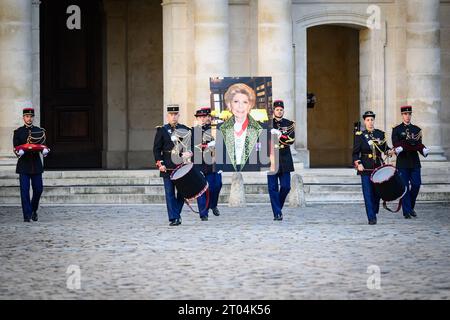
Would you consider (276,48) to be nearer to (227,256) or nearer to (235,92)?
(235,92)

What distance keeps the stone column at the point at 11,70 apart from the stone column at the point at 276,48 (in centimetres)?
571

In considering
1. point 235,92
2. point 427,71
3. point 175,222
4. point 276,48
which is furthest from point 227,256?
point 427,71

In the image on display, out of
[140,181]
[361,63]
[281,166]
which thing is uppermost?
[361,63]

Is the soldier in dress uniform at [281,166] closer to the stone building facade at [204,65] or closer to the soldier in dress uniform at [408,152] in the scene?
the soldier in dress uniform at [408,152]

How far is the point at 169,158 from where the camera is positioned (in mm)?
20328

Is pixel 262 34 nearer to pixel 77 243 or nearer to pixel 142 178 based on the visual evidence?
pixel 142 178

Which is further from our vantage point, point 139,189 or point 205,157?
point 139,189

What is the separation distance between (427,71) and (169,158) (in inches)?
475

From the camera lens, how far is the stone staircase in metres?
26.5

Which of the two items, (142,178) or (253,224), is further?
(142,178)

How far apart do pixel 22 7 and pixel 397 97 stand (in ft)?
32.6

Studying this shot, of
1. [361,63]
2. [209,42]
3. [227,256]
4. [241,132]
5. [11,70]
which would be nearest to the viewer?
[227,256]

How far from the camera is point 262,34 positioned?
30094mm

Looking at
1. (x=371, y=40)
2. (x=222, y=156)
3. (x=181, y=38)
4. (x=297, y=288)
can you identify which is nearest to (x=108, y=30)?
(x=181, y=38)
